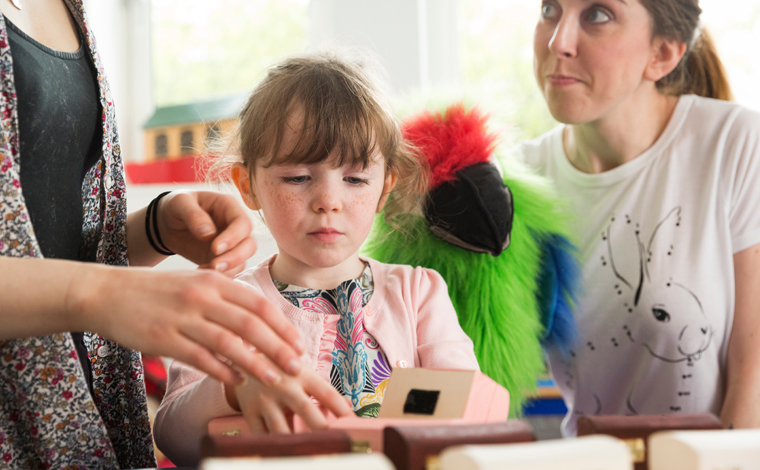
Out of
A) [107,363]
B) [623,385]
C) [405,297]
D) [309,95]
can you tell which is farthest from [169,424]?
[623,385]

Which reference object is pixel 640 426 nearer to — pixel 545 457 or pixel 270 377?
pixel 545 457

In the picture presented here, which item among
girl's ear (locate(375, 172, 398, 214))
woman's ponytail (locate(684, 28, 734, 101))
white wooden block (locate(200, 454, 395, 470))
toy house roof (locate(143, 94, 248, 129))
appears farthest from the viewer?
toy house roof (locate(143, 94, 248, 129))

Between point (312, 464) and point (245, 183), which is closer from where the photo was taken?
point (312, 464)

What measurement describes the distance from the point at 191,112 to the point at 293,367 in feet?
6.52

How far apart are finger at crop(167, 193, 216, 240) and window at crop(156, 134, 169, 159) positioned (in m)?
1.67

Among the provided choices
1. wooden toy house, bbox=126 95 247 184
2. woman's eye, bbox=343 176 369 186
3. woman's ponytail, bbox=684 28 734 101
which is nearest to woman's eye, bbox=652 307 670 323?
woman's ponytail, bbox=684 28 734 101

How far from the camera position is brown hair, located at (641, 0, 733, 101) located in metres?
1.16

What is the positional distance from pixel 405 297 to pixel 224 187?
0.42 m

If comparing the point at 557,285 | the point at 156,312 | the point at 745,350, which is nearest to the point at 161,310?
the point at 156,312

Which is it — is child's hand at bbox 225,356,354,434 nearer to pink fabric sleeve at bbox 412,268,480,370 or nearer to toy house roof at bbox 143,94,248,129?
pink fabric sleeve at bbox 412,268,480,370

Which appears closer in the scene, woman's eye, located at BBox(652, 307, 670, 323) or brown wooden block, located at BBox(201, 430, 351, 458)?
brown wooden block, located at BBox(201, 430, 351, 458)

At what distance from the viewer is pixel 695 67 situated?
130 centimetres

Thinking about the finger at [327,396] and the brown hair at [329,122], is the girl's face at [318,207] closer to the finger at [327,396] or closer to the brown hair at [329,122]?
the brown hair at [329,122]


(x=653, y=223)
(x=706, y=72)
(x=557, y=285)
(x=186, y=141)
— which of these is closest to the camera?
(x=557, y=285)
